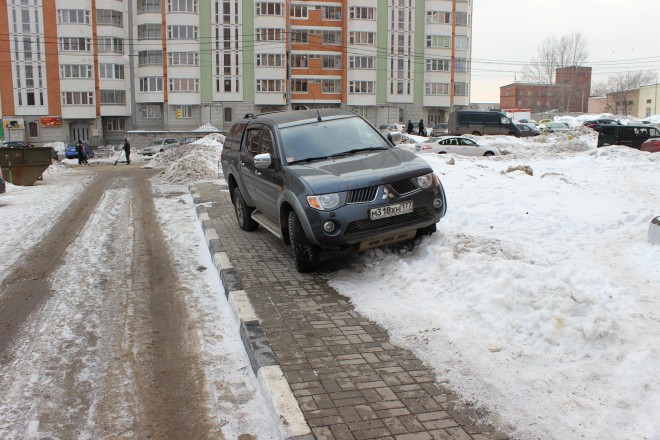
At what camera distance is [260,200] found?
8266 mm

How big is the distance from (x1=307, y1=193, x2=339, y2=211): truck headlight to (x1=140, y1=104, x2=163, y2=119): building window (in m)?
63.0

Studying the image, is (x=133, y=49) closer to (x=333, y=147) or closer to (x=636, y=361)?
(x=333, y=147)

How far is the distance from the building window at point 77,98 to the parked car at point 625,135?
52834 mm

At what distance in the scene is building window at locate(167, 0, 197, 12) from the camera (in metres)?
62.9

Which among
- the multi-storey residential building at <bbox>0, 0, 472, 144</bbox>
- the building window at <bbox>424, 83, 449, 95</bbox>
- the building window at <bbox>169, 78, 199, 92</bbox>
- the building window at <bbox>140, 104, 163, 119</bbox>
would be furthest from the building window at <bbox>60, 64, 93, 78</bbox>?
the building window at <bbox>424, 83, 449, 95</bbox>

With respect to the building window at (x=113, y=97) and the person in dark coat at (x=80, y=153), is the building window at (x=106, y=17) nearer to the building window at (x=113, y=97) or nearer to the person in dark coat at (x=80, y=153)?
the building window at (x=113, y=97)

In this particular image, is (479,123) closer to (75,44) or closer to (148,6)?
(148,6)

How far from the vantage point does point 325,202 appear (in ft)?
20.4

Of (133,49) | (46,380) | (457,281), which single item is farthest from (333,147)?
(133,49)

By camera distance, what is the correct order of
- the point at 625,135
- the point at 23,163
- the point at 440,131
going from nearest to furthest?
the point at 23,163
the point at 625,135
the point at 440,131

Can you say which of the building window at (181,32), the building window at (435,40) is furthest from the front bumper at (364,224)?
the building window at (435,40)

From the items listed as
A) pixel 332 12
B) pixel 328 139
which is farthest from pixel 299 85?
pixel 328 139

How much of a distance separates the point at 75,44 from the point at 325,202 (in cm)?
6534

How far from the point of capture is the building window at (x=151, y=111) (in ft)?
214
